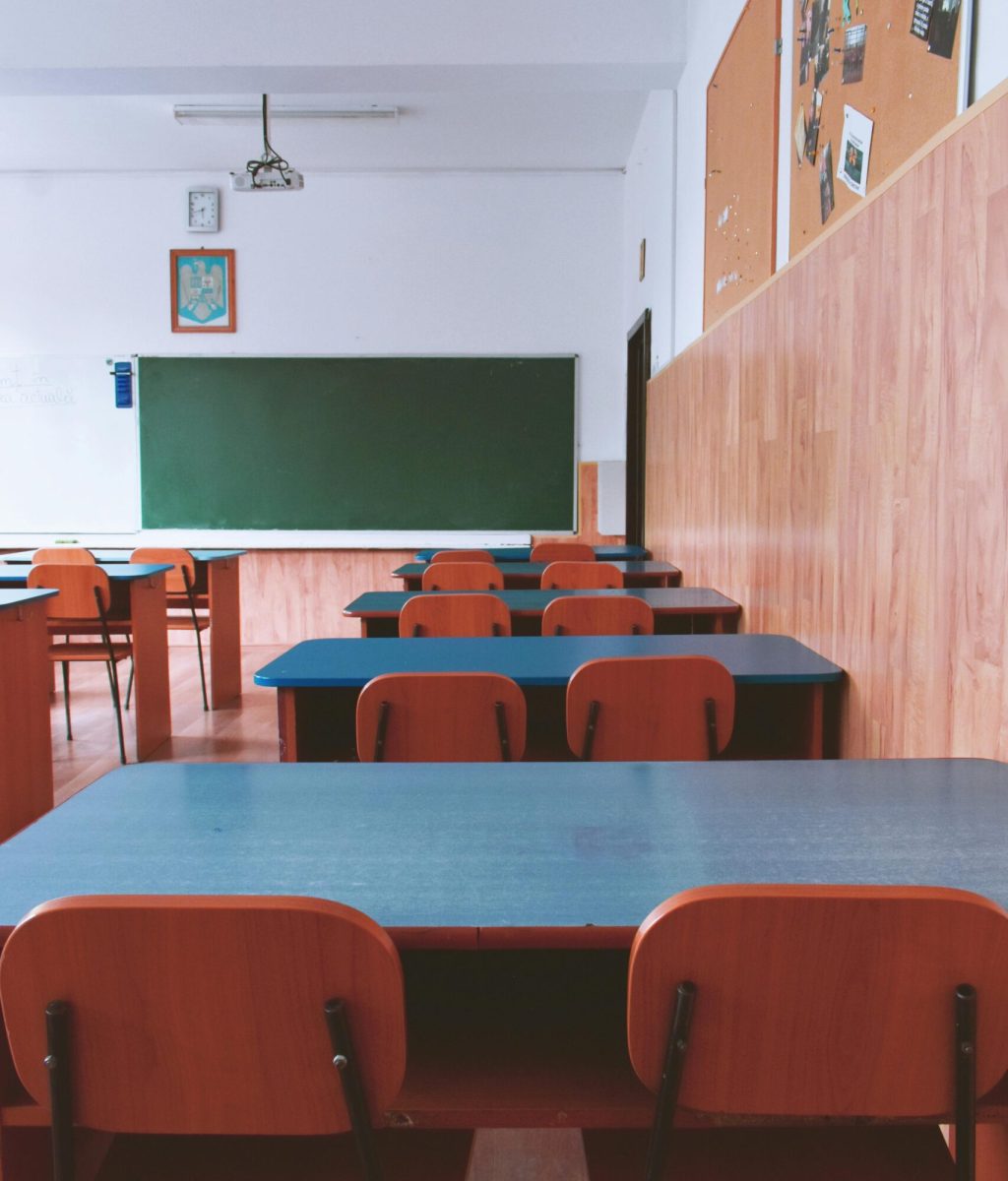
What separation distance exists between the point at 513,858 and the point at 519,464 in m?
5.84

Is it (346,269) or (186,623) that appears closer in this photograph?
(186,623)

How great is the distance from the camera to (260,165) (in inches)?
198

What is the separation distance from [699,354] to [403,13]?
2.20 meters

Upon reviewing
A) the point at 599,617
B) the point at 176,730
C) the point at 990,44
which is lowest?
the point at 176,730

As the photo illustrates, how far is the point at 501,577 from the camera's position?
4.20m

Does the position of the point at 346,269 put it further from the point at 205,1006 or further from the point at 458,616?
the point at 205,1006

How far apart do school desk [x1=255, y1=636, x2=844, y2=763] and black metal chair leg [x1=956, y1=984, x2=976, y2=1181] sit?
4.35 feet

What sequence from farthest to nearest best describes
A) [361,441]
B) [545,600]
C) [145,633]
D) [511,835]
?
[361,441] → [145,633] → [545,600] → [511,835]

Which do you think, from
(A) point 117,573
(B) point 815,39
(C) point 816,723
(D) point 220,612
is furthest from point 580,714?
(D) point 220,612

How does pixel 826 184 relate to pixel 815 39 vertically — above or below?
below

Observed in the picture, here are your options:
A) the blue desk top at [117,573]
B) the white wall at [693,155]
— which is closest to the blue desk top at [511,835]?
the blue desk top at [117,573]

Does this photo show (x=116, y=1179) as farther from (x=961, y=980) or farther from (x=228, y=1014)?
(x=961, y=980)

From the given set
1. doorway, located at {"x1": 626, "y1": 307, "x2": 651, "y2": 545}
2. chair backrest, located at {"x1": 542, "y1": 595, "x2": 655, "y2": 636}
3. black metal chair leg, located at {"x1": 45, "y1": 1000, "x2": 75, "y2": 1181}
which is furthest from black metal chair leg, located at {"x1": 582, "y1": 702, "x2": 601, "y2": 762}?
doorway, located at {"x1": 626, "y1": 307, "x2": 651, "y2": 545}

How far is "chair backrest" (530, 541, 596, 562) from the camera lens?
542 centimetres
